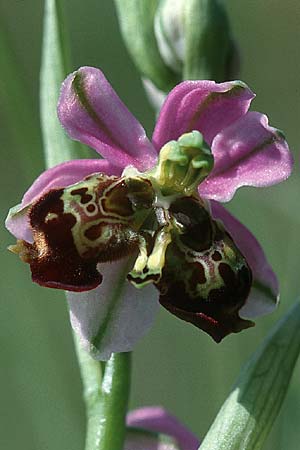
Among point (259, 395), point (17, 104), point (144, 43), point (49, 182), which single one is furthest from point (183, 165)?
point (17, 104)

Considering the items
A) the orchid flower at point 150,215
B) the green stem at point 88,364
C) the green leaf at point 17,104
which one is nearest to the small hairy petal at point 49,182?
the orchid flower at point 150,215

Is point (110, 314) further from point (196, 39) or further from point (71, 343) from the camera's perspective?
point (71, 343)

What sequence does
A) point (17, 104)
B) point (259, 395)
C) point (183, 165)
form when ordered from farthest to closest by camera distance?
point (17, 104) < point (259, 395) < point (183, 165)

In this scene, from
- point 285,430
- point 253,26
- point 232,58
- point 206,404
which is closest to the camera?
point 232,58

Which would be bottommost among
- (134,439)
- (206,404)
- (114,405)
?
(206,404)

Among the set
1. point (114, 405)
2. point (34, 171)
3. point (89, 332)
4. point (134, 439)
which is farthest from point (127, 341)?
point (34, 171)

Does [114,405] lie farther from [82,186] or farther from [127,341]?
[82,186]

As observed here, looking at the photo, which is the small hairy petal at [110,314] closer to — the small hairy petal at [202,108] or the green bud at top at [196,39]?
the small hairy petal at [202,108]
